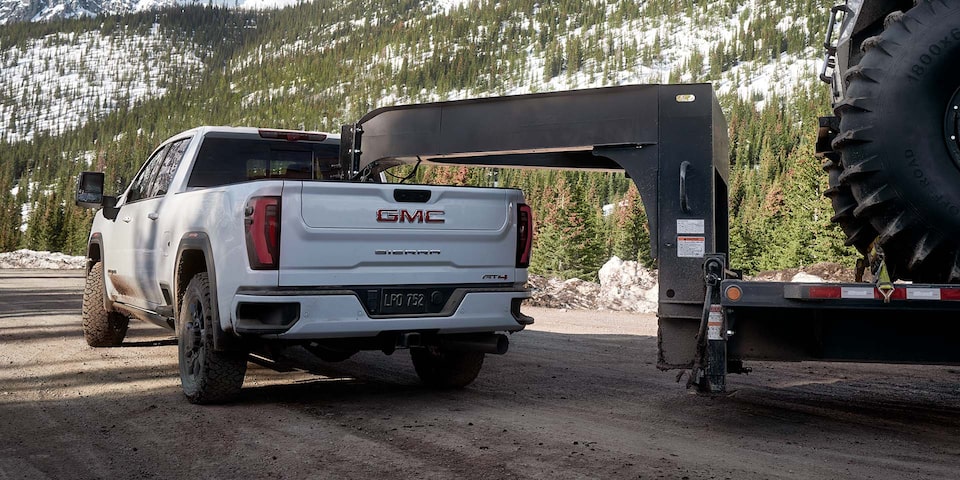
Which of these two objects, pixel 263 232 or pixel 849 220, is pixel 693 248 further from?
pixel 263 232

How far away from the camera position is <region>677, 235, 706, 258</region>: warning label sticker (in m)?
5.11

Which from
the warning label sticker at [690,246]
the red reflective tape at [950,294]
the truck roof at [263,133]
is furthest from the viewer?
the truck roof at [263,133]

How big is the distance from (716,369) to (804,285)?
70 centimetres

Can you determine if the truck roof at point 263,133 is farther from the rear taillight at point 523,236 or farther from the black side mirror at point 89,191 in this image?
the rear taillight at point 523,236

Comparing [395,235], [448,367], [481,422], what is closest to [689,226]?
[481,422]

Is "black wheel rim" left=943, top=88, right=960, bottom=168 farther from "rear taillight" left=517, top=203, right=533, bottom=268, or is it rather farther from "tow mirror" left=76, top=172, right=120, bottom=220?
"tow mirror" left=76, top=172, right=120, bottom=220

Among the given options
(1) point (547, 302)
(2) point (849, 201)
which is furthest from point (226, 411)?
(1) point (547, 302)

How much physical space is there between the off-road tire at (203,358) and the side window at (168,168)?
1.62 m

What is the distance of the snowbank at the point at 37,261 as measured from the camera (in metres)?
43.5

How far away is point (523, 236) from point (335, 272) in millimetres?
1517

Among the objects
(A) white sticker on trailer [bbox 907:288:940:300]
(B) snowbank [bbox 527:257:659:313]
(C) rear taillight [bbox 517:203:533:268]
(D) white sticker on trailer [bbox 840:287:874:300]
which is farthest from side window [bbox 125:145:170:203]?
(B) snowbank [bbox 527:257:659:313]

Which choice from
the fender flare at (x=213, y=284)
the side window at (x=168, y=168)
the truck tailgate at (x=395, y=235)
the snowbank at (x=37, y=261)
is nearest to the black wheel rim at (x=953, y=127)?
the truck tailgate at (x=395, y=235)

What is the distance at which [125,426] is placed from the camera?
516 centimetres

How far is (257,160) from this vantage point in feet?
23.8
